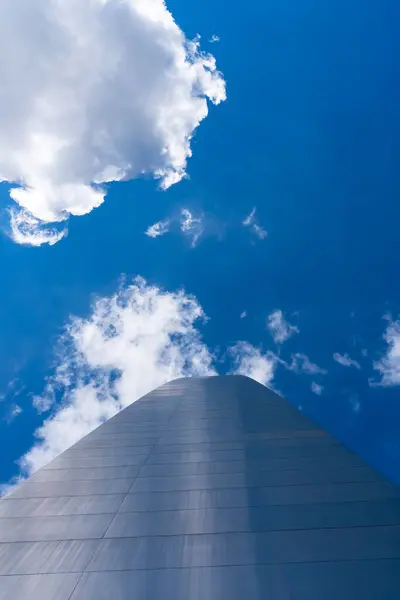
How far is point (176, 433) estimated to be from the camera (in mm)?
14602

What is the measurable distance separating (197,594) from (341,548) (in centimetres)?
228

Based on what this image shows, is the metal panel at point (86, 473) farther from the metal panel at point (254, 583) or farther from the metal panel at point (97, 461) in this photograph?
the metal panel at point (254, 583)

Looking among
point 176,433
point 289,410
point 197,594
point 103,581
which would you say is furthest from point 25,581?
point 289,410

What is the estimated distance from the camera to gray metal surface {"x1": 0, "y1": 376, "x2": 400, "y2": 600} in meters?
6.08

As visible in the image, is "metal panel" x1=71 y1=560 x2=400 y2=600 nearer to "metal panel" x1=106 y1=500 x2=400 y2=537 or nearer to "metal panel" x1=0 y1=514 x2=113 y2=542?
"metal panel" x1=106 y1=500 x2=400 y2=537

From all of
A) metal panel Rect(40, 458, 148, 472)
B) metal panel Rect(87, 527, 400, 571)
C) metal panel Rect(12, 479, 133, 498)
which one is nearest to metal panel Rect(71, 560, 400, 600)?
metal panel Rect(87, 527, 400, 571)

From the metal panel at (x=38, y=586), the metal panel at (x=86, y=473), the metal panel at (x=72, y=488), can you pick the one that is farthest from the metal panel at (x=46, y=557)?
the metal panel at (x=86, y=473)

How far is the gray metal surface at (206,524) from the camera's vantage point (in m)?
6.08

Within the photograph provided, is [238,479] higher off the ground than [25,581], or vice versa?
[238,479]

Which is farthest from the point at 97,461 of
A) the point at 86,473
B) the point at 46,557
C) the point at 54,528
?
the point at 46,557

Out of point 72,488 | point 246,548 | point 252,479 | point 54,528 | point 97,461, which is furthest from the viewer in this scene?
point 97,461

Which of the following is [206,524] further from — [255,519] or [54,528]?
[54,528]

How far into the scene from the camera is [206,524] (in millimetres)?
7676

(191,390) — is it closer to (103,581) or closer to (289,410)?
(289,410)
